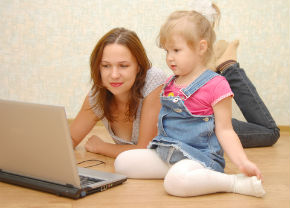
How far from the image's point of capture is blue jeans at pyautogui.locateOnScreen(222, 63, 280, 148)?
199cm

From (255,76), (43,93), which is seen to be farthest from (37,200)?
(255,76)

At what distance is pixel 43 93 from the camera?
252cm

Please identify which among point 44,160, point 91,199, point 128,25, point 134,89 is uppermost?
point 128,25

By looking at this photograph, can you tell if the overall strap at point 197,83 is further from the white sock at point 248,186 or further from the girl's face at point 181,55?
the white sock at point 248,186

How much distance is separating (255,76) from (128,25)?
80 centimetres

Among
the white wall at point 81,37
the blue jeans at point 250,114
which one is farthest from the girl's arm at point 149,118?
the white wall at point 81,37

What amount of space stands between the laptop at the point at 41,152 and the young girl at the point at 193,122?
0.62 ft

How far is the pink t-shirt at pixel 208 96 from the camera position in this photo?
51.2 inches

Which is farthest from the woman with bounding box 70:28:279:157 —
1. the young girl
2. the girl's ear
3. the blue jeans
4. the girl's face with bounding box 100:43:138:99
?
the blue jeans

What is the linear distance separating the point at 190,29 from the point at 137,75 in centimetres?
33

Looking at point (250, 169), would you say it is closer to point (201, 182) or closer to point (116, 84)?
point (201, 182)

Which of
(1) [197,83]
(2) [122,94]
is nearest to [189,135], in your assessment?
(1) [197,83]

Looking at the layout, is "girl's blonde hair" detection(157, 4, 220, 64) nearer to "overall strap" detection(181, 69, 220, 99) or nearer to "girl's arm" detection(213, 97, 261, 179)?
"overall strap" detection(181, 69, 220, 99)

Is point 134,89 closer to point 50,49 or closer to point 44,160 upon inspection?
point 44,160
